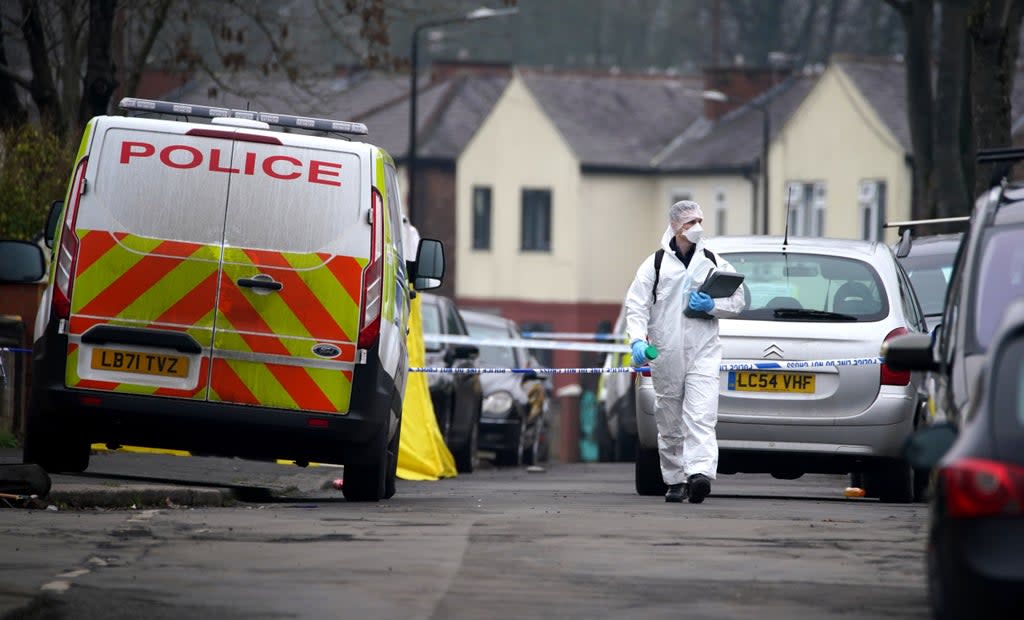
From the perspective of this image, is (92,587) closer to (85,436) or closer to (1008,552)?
(1008,552)

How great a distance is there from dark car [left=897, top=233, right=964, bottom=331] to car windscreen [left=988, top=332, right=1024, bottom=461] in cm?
979

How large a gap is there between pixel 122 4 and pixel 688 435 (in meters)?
12.4

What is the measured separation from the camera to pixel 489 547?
32.1 ft

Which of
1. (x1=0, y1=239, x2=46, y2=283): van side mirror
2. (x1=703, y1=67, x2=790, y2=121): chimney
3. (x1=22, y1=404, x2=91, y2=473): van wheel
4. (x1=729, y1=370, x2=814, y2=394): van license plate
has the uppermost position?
(x1=703, y1=67, x2=790, y2=121): chimney

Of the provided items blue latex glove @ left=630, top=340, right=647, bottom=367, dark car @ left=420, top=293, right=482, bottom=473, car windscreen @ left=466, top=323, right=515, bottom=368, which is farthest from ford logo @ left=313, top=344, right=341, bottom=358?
car windscreen @ left=466, top=323, right=515, bottom=368

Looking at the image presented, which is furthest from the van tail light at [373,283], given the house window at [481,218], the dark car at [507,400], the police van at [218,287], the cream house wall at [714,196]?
the house window at [481,218]

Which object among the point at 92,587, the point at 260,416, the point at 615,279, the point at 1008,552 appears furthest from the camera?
the point at 615,279

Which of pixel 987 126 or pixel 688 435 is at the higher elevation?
pixel 987 126

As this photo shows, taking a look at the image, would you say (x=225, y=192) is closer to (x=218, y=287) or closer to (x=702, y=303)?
(x=218, y=287)

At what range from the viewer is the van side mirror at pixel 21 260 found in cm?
1285

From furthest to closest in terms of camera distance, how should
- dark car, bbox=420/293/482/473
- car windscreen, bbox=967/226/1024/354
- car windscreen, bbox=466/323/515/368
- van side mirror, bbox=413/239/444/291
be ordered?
car windscreen, bbox=466/323/515/368
dark car, bbox=420/293/482/473
van side mirror, bbox=413/239/444/291
car windscreen, bbox=967/226/1024/354

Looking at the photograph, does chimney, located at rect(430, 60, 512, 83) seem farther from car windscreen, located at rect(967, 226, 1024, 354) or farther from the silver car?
car windscreen, located at rect(967, 226, 1024, 354)

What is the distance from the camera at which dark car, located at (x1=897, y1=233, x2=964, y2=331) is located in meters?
16.5

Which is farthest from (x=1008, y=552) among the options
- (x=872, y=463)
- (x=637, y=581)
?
(x=872, y=463)
